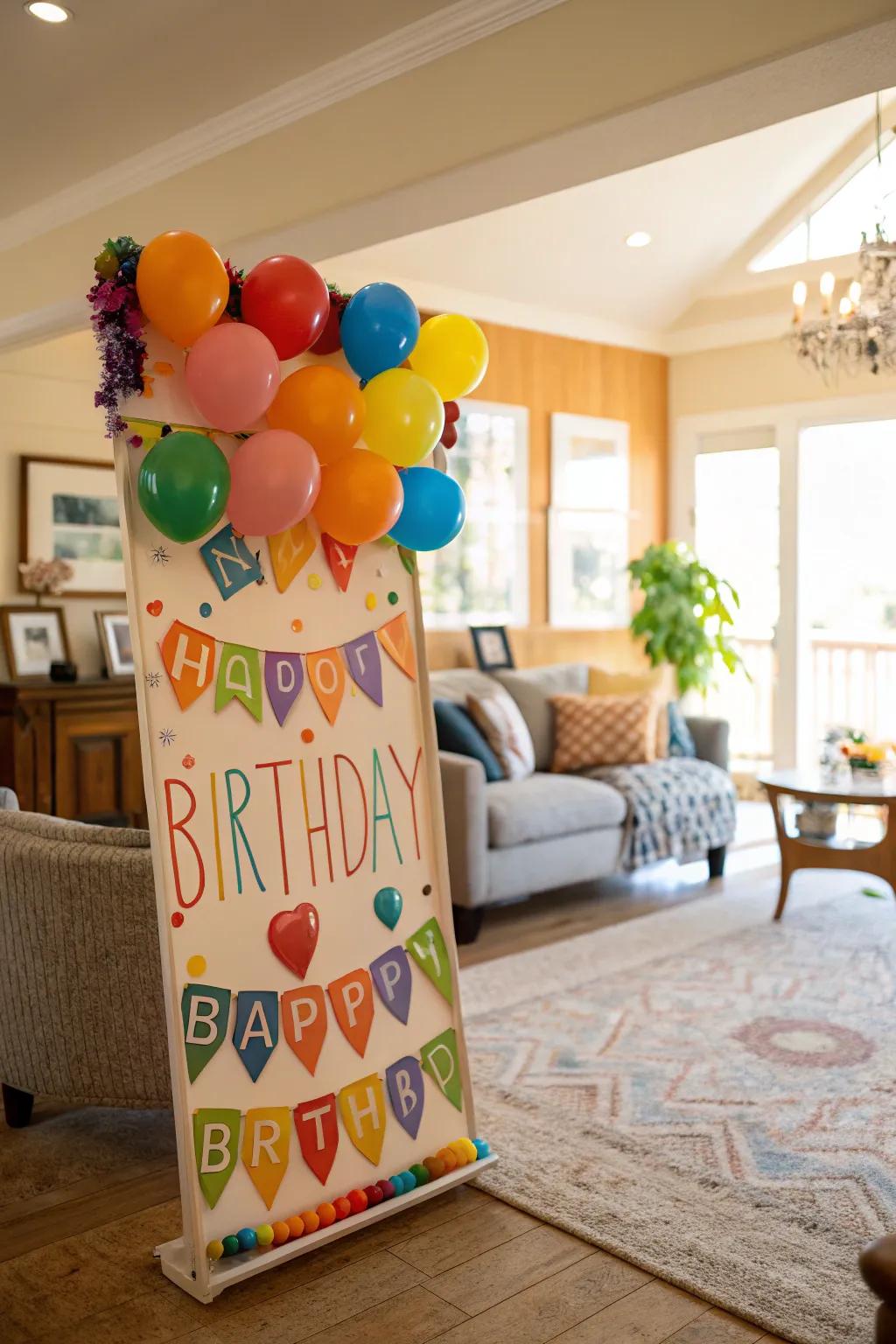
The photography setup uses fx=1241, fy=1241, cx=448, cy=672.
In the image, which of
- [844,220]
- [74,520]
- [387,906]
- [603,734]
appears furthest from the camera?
[844,220]

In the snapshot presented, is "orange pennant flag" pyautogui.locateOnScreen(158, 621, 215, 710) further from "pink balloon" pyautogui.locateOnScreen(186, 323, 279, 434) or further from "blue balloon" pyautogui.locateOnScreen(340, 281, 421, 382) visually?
"blue balloon" pyautogui.locateOnScreen(340, 281, 421, 382)

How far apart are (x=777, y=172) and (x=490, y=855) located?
381 cm

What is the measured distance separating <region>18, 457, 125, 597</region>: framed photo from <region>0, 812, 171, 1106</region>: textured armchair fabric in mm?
3206

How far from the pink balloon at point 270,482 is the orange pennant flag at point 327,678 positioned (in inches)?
12.5

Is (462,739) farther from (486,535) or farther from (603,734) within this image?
(486,535)

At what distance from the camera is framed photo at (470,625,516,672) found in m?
6.20

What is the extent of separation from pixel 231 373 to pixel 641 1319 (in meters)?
1.85

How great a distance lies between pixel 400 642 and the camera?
2744mm

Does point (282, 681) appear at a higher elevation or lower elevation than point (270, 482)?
lower

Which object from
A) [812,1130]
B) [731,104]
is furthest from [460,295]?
[812,1130]

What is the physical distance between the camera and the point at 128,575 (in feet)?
7.57

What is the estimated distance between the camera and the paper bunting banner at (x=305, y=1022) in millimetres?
2465

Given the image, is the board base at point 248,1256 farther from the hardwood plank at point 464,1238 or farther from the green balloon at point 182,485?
the green balloon at point 182,485

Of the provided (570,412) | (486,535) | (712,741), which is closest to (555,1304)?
(712,741)
